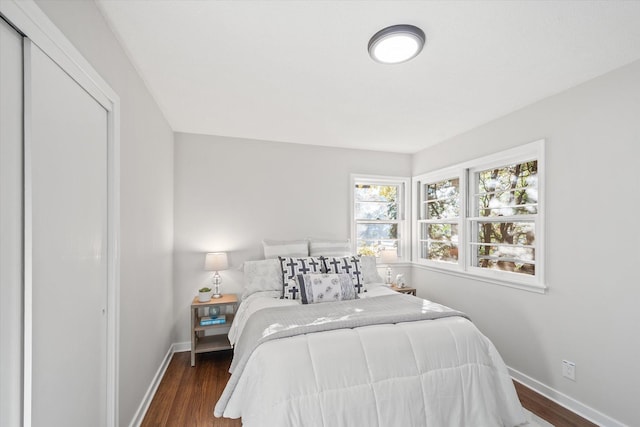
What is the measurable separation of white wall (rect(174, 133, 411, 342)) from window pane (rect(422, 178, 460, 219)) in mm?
1074

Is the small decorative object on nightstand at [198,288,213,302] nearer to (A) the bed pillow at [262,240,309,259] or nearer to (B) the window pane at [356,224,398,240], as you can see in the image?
(A) the bed pillow at [262,240,309,259]

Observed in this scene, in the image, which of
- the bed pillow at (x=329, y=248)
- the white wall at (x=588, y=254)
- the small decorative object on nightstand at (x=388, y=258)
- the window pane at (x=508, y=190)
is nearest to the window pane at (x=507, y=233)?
the window pane at (x=508, y=190)

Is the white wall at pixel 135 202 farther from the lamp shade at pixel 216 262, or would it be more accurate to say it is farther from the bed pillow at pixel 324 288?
the bed pillow at pixel 324 288

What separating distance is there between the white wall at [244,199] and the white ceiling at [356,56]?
0.62 m

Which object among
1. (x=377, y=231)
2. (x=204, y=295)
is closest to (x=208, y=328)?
(x=204, y=295)

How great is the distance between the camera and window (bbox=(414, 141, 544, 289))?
2.62 meters

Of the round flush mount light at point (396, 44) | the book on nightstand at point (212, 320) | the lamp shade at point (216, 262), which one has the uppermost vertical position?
the round flush mount light at point (396, 44)

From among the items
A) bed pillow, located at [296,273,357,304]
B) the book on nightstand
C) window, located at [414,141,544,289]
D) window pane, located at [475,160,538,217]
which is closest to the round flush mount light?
window, located at [414,141,544,289]

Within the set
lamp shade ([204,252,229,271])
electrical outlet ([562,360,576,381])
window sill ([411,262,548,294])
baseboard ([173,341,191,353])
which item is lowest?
baseboard ([173,341,191,353])

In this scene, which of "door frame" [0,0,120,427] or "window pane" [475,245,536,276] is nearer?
"door frame" [0,0,120,427]

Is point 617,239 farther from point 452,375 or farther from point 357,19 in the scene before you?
point 357,19

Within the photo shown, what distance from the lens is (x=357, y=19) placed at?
60.6 inches

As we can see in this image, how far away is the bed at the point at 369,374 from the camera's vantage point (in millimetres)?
1566

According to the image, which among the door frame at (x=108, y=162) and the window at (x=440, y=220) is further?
the window at (x=440, y=220)
